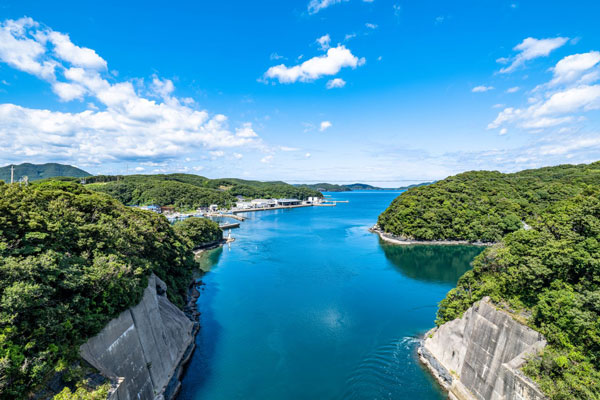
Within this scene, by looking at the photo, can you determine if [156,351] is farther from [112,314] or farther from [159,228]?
[159,228]

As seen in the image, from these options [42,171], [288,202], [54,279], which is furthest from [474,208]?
[42,171]

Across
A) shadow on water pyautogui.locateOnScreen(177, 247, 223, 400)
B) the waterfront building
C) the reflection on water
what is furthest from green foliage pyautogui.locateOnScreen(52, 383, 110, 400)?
the waterfront building

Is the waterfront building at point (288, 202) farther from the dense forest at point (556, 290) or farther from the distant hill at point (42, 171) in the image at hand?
the distant hill at point (42, 171)

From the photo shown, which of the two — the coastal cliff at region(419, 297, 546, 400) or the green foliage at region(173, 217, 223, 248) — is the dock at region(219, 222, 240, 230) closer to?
the green foliage at region(173, 217, 223, 248)

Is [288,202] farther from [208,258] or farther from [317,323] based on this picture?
[317,323]

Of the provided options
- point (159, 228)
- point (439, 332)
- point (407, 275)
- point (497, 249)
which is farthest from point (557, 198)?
point (159, 228)

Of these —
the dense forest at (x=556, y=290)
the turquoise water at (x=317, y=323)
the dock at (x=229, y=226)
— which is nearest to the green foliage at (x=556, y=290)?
the dense forest at (x=556, y=290)
